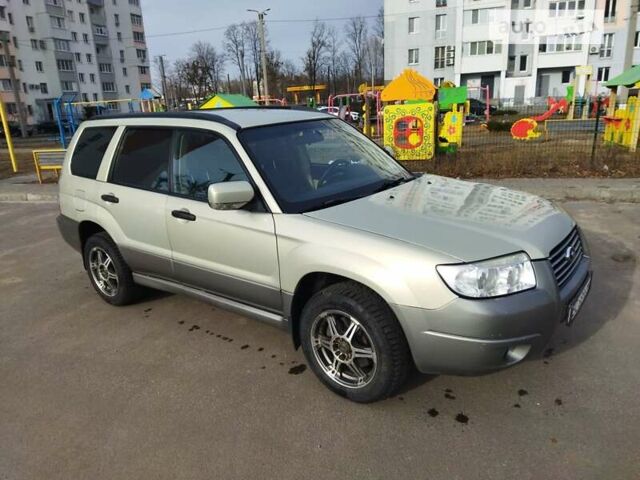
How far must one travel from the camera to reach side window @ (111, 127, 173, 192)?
4.00m

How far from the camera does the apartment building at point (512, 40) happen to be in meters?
48.5

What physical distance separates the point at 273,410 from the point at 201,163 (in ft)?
6.23

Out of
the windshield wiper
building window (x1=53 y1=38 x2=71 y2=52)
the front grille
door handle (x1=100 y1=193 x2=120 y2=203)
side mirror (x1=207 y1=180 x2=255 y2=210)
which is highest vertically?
building window (x1=53 y1=38 x2=71 y2=52)

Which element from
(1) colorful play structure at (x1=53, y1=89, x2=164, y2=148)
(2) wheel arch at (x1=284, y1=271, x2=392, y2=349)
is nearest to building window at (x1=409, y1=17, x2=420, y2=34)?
(1) colorful play structure at (x1=53, y1=89, x2=164, y2=148)

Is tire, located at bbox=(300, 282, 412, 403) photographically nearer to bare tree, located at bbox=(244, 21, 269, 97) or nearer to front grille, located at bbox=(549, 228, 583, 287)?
front grille, located at bbox=(549, 228, 583, 287)

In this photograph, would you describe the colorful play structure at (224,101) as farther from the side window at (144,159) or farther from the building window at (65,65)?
the building window at (65,65)

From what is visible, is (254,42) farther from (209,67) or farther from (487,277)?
(487,277)

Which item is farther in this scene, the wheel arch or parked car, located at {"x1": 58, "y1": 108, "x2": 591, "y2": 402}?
the wheel arch

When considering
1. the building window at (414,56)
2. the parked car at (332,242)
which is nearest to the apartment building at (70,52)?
the building window at (414,56)

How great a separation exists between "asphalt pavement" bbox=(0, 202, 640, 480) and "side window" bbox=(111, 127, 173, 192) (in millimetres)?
1281

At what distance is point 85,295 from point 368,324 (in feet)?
12.0

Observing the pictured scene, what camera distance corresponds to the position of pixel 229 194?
3145 mm

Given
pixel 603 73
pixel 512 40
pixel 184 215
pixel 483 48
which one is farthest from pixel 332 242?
pixel 603 73

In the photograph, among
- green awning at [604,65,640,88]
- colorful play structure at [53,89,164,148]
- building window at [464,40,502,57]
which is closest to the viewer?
green awning at [604,65,640,88]
